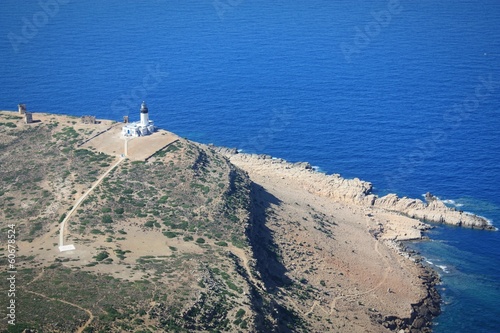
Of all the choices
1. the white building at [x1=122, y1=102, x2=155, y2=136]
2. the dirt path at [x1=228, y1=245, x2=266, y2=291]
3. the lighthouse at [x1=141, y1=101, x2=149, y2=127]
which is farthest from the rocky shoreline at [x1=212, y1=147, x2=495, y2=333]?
the lighthouse at [x1=141, y1=101, x2=149, y2=127]

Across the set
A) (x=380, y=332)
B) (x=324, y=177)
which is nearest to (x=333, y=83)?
(x=324, y=177)

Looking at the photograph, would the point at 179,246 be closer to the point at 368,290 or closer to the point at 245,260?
the point at 245,260

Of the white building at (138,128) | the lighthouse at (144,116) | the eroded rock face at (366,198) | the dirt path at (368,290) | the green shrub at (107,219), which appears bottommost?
the dirt path at (368,290)

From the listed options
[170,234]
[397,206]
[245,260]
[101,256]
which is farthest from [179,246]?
[397,206]

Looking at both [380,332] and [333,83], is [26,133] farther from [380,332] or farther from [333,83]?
[333,83]

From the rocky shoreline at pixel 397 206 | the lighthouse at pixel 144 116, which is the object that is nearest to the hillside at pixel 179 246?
the rocky shoreline at pixel 397 206

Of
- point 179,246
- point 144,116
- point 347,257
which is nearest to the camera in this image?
point 179,246

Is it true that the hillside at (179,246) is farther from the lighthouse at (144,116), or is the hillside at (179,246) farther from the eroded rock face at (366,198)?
the eroded rock face at (366,198)
